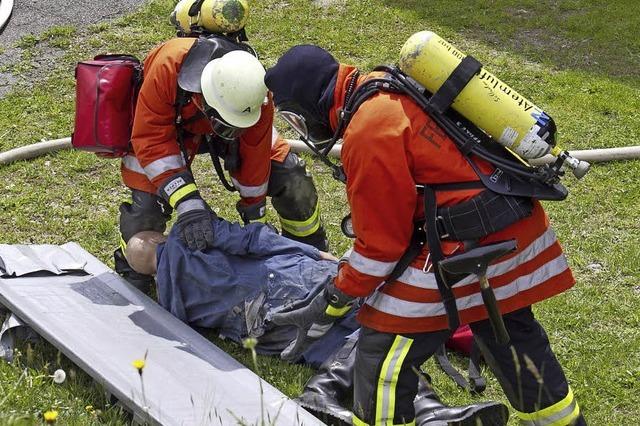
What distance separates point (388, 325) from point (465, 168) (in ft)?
2.10

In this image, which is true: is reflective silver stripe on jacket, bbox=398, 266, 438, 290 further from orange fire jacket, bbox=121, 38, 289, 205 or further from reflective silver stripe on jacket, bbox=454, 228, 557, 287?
orange fire jacket, bbox=121, 38, 289, 205

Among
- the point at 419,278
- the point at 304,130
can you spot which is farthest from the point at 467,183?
the point at 304,130

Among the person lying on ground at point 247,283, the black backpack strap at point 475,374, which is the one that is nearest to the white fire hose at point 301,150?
the person lying on ground at point 247,283

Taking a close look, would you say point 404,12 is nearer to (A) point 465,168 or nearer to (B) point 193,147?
(B) point 193,147

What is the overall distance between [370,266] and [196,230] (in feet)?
4.75

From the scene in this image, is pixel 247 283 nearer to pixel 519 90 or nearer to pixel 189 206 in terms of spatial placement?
pixel 189 206

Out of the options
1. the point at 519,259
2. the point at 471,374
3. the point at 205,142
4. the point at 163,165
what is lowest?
the point at 471,374

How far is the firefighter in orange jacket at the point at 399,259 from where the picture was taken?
3229 mm

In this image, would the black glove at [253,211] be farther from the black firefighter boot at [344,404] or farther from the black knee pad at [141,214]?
the black firefighter boot at [344,404]

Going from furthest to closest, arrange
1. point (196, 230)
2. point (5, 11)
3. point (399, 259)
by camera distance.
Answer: point (5, 11) → point (196, 230) → point (399, 259)

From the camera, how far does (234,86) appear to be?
14.4ft

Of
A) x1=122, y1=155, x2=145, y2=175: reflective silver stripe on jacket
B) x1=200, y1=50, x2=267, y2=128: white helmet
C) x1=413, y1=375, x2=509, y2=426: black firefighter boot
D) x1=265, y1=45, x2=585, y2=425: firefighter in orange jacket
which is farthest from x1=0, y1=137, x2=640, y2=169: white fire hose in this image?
x1=265, y1=45, x2=585, y2=425: firefighter in orange jacket

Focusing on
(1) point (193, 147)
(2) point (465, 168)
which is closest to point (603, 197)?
(1) point (193, 147)

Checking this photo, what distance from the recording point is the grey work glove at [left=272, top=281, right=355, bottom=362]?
3633 mm
